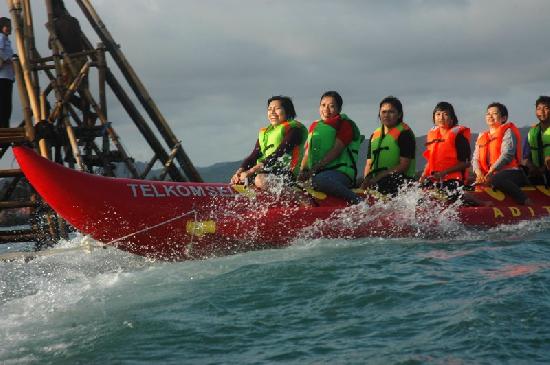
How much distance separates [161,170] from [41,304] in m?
6.55

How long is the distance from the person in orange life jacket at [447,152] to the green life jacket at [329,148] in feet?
3.79

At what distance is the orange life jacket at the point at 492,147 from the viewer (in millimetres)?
9016

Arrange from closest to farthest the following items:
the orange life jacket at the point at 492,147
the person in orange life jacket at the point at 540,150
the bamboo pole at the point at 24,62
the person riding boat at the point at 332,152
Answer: the person riding boat at the point at 332,152, the orange life jacket at the point at 492,147, the person in orange life jacket at the point at 540,150, the bamboo pole at the point at 24,62

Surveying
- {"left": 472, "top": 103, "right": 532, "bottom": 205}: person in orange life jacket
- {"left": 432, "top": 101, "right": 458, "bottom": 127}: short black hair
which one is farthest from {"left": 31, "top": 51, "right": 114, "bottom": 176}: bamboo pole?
{"left": 472, "top": 103, "right": 532, "bottom": 205}: person in orange life jacket

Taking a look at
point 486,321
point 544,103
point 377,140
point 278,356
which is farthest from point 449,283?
point 544,103

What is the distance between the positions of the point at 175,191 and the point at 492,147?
417cm

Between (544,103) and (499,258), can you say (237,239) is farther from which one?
(544,103)

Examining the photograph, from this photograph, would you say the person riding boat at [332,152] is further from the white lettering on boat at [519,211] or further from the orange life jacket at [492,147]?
the orange life jacket at [492,147]

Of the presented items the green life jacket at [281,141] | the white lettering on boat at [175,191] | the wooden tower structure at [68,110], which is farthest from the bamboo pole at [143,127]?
the white lettering on boat at [175,191]

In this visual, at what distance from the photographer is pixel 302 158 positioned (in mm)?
8055

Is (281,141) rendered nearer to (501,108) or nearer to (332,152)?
(332,152)

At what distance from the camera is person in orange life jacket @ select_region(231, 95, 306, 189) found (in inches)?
309

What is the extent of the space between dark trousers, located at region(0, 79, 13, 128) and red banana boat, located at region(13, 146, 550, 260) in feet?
12.3

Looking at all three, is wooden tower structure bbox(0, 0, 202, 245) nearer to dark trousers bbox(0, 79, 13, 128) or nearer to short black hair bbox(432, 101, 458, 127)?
dark trousers bbox(0, 79, 13, 128)
